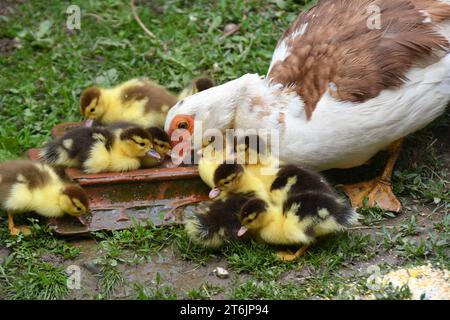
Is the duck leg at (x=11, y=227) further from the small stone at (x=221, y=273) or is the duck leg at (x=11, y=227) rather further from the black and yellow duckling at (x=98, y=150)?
the small stone at (x=221, y=273)

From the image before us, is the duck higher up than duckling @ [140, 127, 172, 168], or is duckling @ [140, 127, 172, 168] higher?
the duck

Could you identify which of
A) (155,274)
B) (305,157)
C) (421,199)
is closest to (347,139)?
(305,157)

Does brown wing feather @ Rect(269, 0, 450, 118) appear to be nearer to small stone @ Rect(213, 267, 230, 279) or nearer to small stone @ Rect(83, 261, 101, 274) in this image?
small stone @ Rect(213, 267, 230, 279)

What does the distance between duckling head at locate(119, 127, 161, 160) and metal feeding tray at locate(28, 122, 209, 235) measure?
127mm

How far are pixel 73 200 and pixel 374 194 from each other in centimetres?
191

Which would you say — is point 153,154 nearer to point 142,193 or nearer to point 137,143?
point 137,143

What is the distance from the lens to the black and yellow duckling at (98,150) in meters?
5.26

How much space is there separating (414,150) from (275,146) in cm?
110

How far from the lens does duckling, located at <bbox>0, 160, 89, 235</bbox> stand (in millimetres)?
4969

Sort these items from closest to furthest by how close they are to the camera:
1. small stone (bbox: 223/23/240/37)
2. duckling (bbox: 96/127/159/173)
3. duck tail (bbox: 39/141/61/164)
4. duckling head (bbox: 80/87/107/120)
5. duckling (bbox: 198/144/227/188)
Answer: duckling (bbox: 198/144/227/188)
duckling (bbox: 96/127/159/173)
duck tail (bbox: 39/141/61/164)
duckling head (bbox: 80/87/107/120)
small stone (bbox: 223/23/240/37)

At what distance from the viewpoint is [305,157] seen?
5.13 meters

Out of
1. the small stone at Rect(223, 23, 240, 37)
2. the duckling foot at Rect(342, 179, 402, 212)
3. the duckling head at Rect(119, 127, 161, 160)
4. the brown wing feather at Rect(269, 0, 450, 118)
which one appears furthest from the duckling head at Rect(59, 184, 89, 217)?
the small stone at Rect(223, 23, 240, 37)

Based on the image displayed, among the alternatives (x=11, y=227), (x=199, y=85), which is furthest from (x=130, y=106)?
(x=11, y=227)
